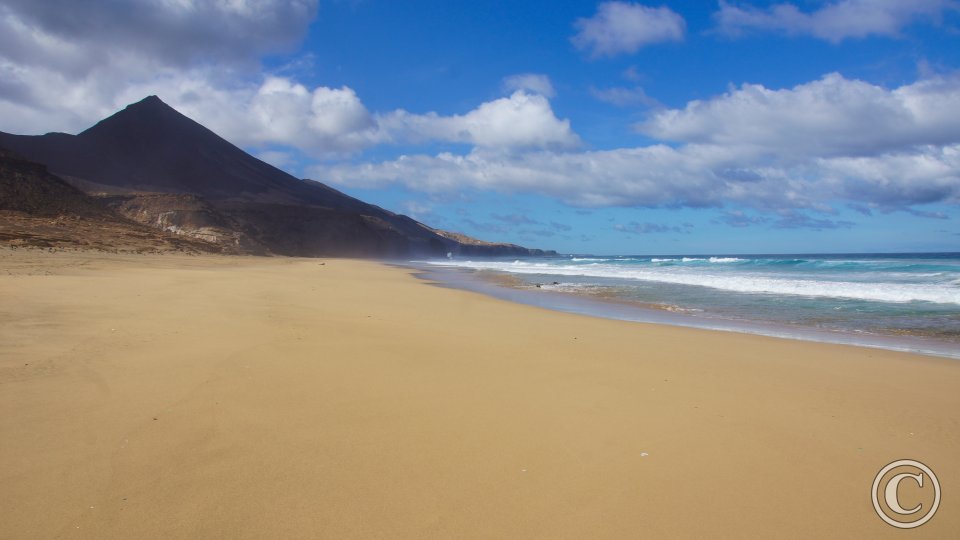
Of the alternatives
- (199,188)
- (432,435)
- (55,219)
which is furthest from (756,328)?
(199,188)

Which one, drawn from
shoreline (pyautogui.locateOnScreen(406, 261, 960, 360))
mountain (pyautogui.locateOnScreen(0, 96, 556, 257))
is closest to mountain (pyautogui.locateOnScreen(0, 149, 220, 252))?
mountain (pyautogui.locateOnScreen(0, 96, 556, 257))

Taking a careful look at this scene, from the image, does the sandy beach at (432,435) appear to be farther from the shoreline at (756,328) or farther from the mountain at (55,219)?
the mountain at (55,219)

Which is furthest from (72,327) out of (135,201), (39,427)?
(135,201)

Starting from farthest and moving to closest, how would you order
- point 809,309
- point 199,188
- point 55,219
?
1. point 199,188
2. point 55,219
3. point 809,309

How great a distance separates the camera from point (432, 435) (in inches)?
133

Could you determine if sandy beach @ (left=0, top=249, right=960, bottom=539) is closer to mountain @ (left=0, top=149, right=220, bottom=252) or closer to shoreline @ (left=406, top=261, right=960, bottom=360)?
shoreline @ (left=406, top=261, right=960, bottom=360)

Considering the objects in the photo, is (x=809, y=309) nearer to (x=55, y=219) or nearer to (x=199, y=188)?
(x=55, y=219)

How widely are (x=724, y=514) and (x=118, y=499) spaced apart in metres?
3.04

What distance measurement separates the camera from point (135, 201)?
4984 cm

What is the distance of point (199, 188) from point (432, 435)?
3432 inches

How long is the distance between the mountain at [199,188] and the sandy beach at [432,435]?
41.2 meters

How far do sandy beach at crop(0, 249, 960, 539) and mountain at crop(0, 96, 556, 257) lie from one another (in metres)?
41.2

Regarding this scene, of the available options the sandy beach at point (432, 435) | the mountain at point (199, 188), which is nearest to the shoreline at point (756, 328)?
the sandy beach at point (432, 435)

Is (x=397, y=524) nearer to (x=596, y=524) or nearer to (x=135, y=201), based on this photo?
(x=596, y=524)
